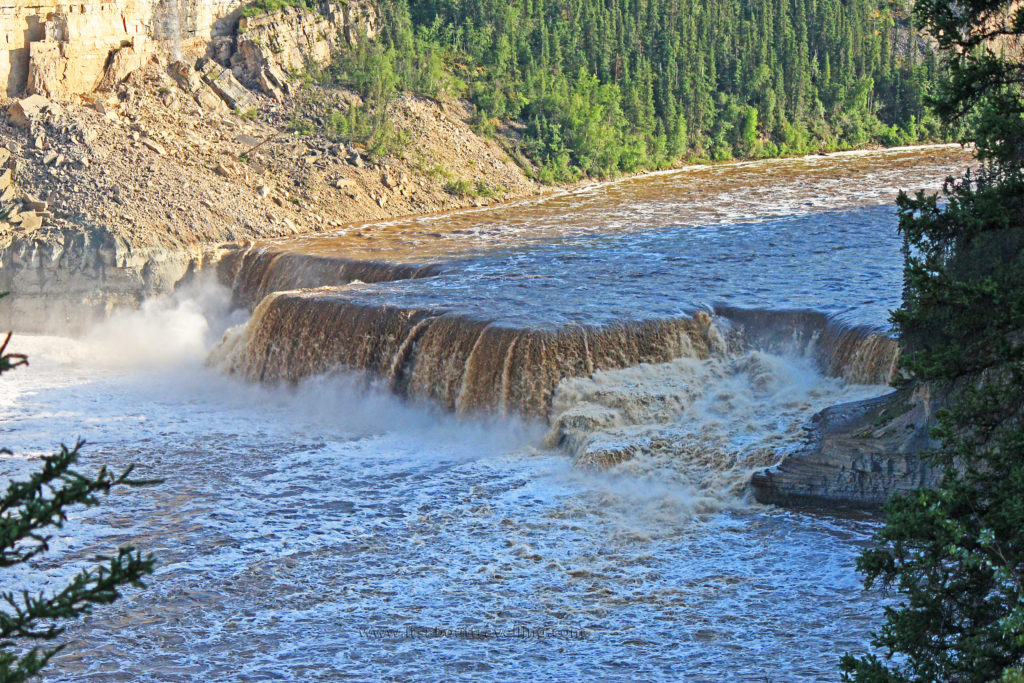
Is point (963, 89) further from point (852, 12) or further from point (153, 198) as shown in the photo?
point (852, 12)

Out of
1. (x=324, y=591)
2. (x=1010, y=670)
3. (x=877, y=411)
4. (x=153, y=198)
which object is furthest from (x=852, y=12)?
(x=1010, y=670)

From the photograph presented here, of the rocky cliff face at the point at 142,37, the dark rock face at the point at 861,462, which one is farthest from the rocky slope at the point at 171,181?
the dark rock face at the point at 861,462

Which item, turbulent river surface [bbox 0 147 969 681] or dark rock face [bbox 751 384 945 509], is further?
dark rock face [bbox 751 384 945 509]

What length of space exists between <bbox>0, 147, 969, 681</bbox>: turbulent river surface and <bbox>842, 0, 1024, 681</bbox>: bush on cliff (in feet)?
12.1

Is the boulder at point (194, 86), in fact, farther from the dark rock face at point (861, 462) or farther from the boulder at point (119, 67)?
the dark rock face at point (861, 462)

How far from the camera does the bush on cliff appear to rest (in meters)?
6.84

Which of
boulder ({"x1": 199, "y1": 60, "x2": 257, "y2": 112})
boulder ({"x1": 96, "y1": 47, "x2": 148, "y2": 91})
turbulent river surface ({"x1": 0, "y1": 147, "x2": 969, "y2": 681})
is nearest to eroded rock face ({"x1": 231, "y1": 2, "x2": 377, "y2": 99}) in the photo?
boulder ({"x1": 199, "y1": 60, "x2": 257, "y2": 112})

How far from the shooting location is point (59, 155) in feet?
93.6

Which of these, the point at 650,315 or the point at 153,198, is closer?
the point at 650,315

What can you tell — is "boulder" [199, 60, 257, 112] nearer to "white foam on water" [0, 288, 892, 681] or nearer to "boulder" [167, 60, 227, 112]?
"boulder" [167, 60, 227, 112]

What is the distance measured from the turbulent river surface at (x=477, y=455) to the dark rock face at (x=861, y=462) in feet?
1.13

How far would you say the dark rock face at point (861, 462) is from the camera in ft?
45.9

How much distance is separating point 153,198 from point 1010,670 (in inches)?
1006

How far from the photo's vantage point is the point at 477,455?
17516 mm
